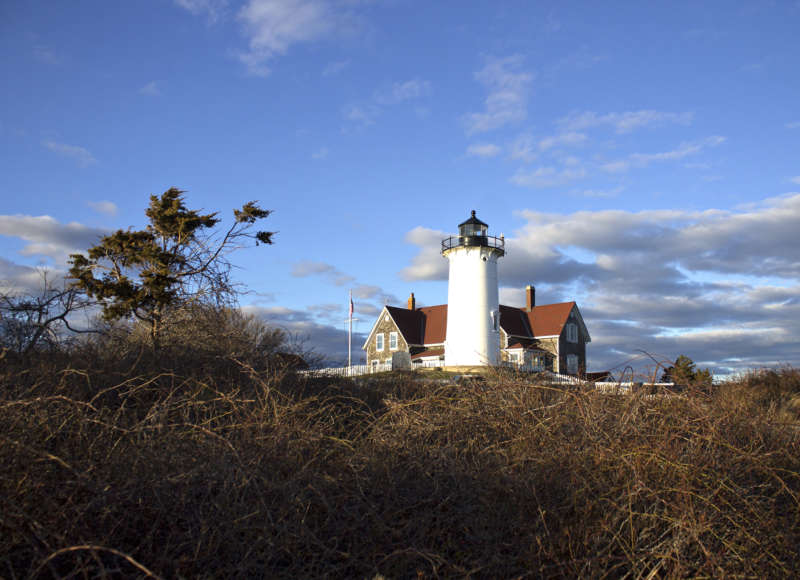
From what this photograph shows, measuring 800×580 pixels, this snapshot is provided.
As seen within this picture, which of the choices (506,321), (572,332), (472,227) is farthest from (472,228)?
(572,332)

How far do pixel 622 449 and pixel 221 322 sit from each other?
1125 centimetres

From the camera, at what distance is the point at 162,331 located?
1365 centimetres

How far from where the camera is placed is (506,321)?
35.7m

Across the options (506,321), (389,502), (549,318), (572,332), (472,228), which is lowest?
(389,502)

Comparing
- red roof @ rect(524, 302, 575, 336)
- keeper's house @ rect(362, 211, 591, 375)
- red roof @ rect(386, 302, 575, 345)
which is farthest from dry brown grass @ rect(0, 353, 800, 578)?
red roof @ rect(524, 302, 575, 336)

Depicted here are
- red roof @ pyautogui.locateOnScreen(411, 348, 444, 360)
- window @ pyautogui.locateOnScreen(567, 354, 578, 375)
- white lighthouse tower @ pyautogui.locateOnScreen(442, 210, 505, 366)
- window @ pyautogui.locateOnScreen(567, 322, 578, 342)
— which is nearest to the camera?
white lighthouse tower @ pyautogui.locateOnScreen(442, 210, 505, 366)

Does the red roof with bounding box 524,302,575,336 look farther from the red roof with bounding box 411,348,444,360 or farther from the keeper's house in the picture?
the red roof with bounding box 411,348,444,360

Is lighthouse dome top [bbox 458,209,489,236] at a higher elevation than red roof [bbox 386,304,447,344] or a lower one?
higher

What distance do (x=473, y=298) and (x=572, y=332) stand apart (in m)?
10.7

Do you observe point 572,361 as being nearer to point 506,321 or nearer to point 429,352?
point 506,321

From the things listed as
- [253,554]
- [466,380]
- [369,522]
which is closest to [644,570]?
[369,522]

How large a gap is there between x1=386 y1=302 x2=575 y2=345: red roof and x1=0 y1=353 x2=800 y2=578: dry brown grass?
99.5 ft

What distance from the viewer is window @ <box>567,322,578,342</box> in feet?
118

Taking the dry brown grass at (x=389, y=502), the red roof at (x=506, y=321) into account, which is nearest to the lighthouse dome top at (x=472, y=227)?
the red roof at (x=506, y=321)
